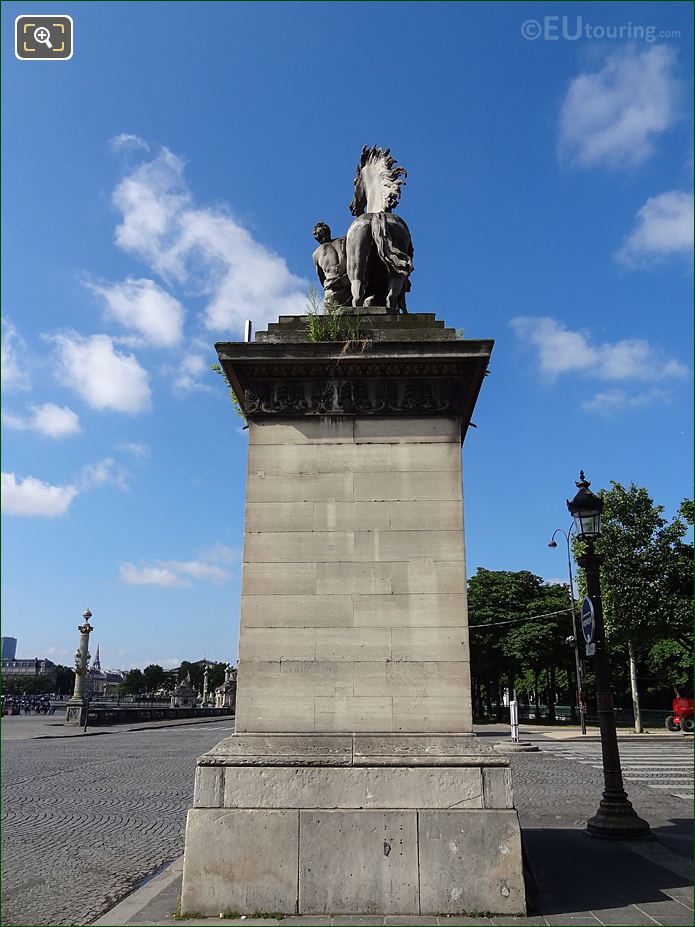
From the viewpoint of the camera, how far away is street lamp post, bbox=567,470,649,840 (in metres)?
9.46

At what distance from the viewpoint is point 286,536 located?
23.6 ft

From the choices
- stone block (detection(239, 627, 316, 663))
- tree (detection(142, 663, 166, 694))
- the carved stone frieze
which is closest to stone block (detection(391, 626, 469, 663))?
stone block (detection(239, 627, 316, 663))

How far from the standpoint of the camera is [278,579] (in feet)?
23.3

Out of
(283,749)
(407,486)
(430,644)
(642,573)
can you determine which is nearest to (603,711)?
(430,644)

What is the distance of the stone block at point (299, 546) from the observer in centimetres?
713

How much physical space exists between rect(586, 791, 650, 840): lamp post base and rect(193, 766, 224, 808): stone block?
5.81 metres

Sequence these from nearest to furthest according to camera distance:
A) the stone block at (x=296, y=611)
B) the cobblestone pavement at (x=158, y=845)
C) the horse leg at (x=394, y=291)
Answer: the cobblestone pavement at (x=158, y=845) → the stone block at (x=296, y=611) → the horse leg at (x=394, y=291)

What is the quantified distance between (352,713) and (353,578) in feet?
4.22

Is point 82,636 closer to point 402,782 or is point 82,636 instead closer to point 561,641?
point 561,641

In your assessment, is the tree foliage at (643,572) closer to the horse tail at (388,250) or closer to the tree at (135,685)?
the horse tail at (388,250)

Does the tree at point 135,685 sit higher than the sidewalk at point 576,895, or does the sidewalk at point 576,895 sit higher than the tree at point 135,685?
the sidewalk at point 576,895

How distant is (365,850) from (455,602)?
2.34 meters

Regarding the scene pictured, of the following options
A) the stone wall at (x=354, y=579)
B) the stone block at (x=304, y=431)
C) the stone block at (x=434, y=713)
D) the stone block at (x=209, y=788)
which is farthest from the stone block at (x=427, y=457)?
the stone block at (x=209, y=788)

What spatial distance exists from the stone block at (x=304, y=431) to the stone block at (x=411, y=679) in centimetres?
236
